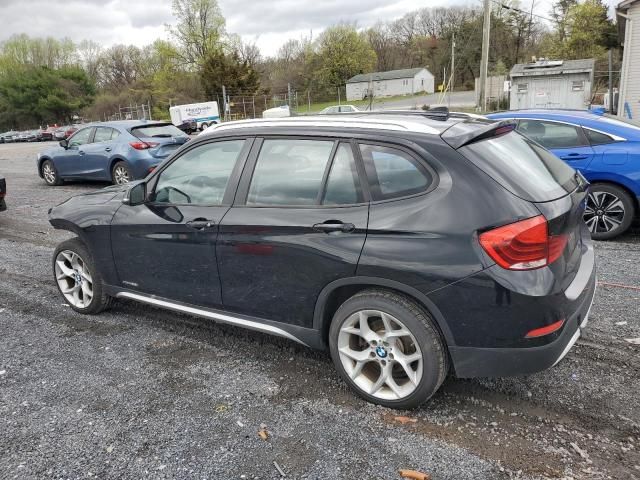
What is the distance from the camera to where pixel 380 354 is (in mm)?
2998

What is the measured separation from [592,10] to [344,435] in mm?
51182

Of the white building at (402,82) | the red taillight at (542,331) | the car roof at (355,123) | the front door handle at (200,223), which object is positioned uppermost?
the white building at (402,82)

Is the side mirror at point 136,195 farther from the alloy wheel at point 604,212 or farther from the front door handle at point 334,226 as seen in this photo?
the alloy wheel at point 604,212

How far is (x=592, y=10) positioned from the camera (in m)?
43.6

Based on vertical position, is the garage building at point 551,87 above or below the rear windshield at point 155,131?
above

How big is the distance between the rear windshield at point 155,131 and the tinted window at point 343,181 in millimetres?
9267

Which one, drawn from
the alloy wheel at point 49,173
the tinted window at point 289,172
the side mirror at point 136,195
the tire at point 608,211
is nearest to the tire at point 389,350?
the tinted window at point 289,172

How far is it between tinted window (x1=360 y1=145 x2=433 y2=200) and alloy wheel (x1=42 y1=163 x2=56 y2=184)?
40.0ft

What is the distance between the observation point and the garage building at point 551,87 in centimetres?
2898

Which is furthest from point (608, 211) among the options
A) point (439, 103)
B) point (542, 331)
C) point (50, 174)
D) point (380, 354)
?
point (439, 103)

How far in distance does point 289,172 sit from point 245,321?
1075 millimetres

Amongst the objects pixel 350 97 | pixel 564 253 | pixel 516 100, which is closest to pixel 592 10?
pixel 516 100

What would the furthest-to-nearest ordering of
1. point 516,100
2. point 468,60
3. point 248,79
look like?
point 468,60
point 248,79
point 516,100

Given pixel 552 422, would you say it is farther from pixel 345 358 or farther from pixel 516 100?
pixel 516 100
